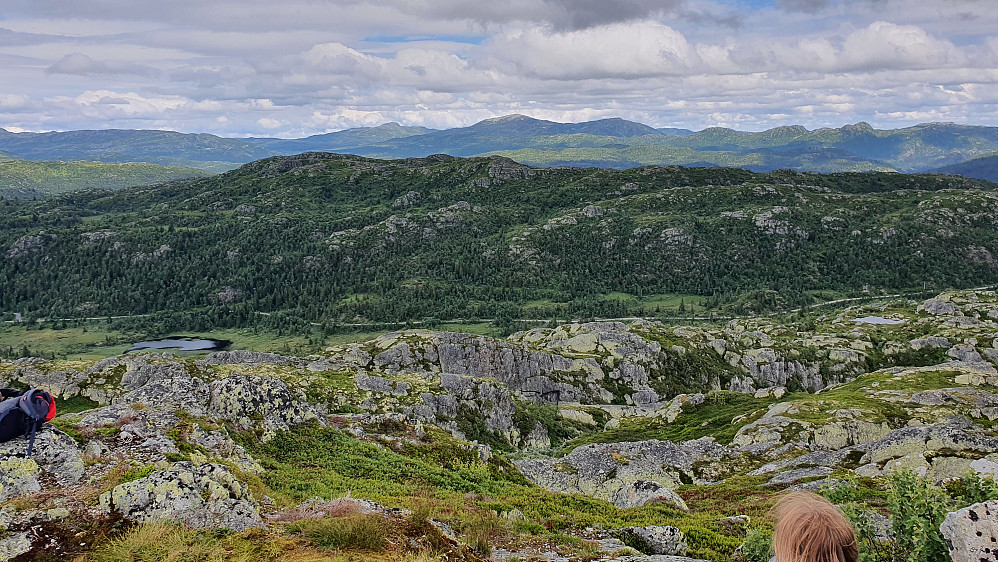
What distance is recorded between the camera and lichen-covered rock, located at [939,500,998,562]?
35.0ft

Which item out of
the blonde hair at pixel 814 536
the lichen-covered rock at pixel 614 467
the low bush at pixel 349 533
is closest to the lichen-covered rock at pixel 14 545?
the low bush at pixel 349 533

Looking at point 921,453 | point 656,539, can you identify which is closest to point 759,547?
point 656,539

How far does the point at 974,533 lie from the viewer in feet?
35.8

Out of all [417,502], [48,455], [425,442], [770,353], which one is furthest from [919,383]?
[48,455]

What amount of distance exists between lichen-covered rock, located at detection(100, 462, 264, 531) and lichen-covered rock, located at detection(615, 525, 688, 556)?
14.4m

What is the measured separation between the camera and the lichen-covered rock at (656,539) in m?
21.5

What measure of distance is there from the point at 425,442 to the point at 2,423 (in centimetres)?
3268

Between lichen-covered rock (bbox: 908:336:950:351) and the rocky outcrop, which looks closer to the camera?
the rocky outcrop

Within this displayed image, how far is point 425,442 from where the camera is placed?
47.6 m

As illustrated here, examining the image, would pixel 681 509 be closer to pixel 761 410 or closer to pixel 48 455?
pixel 48 455

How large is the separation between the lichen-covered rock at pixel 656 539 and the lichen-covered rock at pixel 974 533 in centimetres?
1147

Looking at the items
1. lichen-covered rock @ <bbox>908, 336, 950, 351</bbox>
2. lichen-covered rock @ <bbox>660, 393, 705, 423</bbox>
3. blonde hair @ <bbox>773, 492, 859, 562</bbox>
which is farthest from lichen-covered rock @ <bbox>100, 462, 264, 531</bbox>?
lichen-covered rock @ <bbox>908, 336, 950, 351</bbox>

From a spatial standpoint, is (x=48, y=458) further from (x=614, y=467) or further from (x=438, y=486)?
(x=614, y=467)

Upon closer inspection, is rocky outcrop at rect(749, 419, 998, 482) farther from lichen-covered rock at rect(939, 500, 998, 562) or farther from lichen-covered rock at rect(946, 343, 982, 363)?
lichen-covered rock at rect(946, 343, 982, 363)
